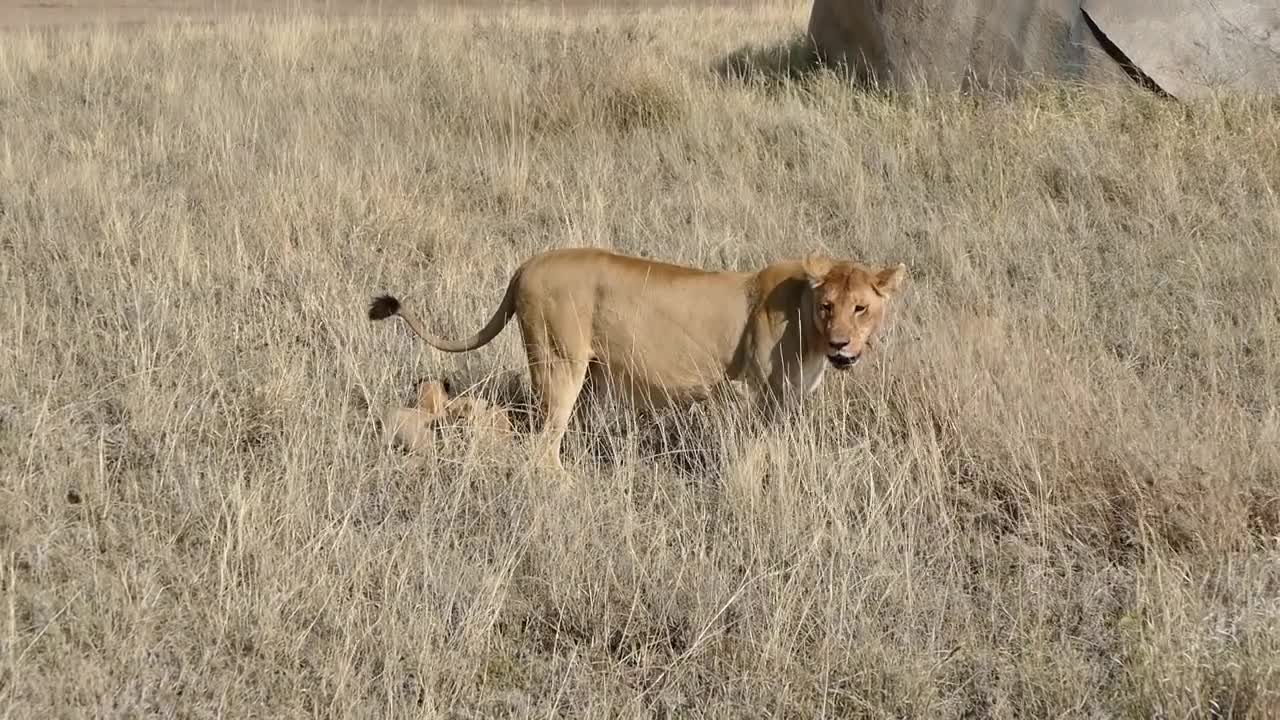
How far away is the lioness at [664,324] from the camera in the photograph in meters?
4.09

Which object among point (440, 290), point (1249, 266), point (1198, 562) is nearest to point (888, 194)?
point (1249, 266)

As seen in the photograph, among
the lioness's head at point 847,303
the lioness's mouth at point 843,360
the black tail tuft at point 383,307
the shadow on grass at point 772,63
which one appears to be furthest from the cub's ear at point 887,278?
the shadow on grass at point 772,63

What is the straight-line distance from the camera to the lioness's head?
12.7 feet

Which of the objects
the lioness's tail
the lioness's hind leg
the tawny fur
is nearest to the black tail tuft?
the lioness's tail

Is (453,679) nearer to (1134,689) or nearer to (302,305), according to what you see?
(1134,689)

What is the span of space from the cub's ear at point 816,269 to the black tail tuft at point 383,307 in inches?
54.1

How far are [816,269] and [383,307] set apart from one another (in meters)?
1.45

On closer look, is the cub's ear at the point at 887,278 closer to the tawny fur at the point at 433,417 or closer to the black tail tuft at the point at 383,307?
the tawny fur at the point at 433,417

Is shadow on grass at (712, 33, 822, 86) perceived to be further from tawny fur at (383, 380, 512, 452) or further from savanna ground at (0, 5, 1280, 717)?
tawny fur at (383, 380, 512, 452)

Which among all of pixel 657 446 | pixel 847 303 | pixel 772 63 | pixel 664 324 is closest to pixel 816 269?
pixel 847 303

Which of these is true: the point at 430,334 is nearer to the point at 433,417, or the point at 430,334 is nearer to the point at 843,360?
the point at 433,417

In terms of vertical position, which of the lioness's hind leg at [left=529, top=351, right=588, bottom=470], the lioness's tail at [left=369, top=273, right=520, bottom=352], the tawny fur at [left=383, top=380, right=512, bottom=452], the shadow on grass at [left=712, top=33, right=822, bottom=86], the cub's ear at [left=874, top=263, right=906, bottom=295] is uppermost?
the cub's ear at [left=874, top=263, right=906, bottom=295]

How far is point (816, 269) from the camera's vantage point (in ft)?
13.3

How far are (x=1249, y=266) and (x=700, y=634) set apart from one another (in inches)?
152
